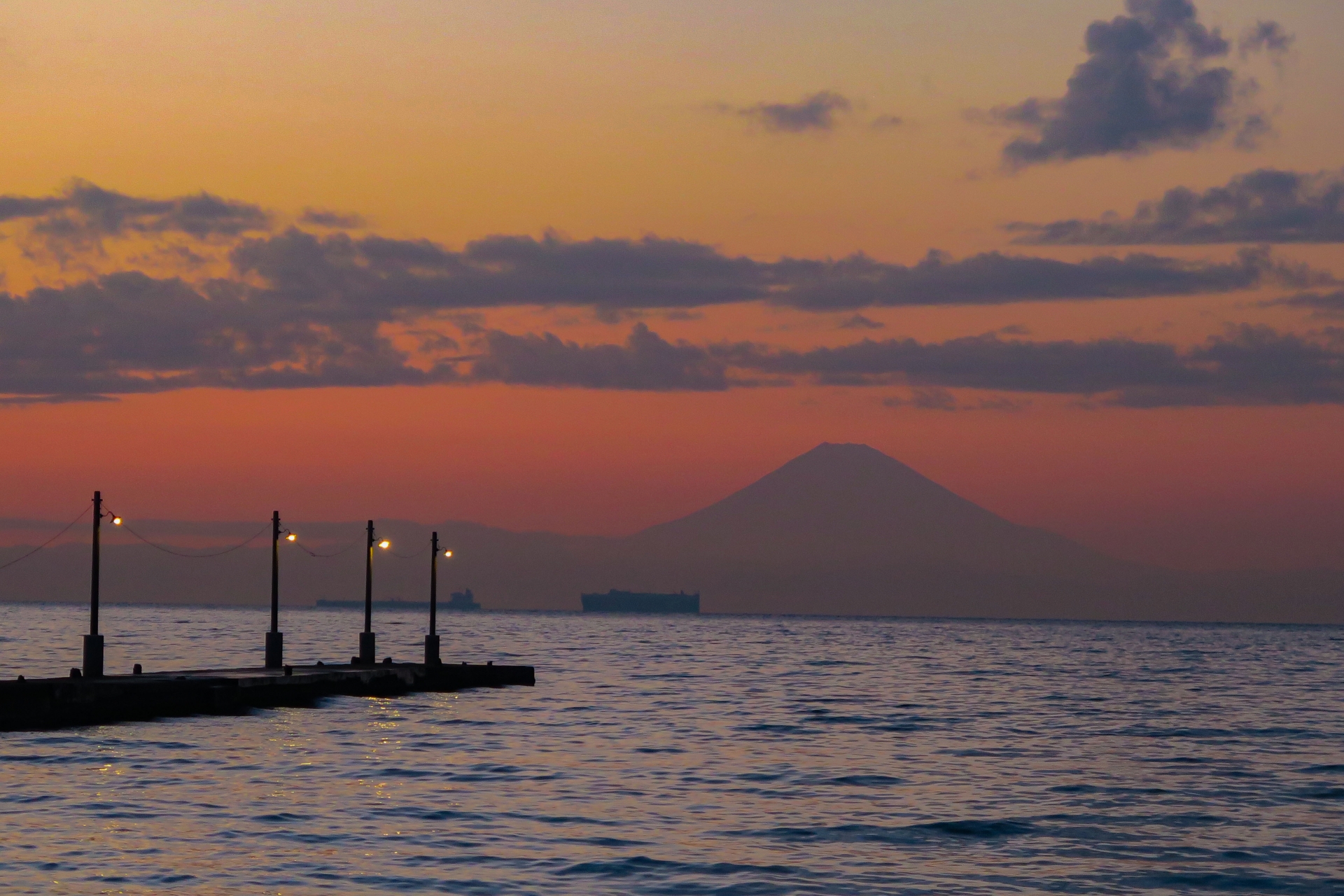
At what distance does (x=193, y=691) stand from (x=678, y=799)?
2433cm

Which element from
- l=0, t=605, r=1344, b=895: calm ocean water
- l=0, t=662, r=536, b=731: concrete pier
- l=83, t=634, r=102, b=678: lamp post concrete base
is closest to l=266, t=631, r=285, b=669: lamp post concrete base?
l=0, t=662, r=536, b=731: concrete pier

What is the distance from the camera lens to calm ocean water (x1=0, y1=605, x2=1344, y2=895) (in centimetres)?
2798

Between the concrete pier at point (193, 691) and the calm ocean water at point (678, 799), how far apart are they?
0.85 m

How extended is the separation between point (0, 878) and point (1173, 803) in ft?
89.7

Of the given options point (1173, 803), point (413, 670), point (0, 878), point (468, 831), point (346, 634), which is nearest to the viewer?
point (0, 878)

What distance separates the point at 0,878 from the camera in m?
25.2

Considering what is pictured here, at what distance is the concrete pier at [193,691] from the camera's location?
48969mm

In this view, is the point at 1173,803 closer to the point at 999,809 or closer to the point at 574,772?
the point at 999,809

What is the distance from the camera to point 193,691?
2186 inches

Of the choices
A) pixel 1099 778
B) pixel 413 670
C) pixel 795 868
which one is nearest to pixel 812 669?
pixel 413 670

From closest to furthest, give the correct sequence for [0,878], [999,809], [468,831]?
1. [0,878]
2. [468,831]
3. [999,809]

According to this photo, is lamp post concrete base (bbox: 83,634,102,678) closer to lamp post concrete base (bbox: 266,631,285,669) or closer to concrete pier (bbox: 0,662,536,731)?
concrete pier (bbox: 0,662,536,731)

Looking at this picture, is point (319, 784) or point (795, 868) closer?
point (795, 868)

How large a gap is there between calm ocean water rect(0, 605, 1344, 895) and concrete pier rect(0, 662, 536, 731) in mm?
847
